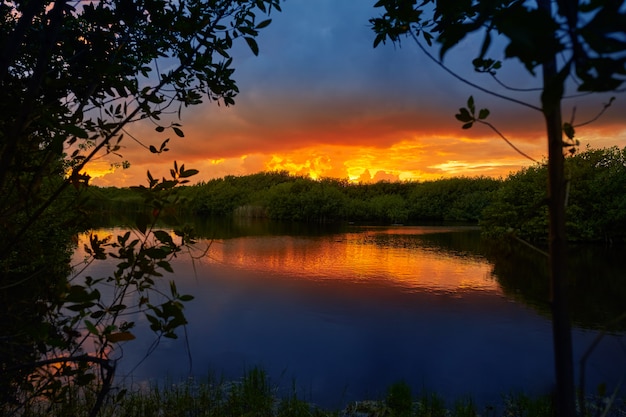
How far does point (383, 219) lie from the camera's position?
85.0m

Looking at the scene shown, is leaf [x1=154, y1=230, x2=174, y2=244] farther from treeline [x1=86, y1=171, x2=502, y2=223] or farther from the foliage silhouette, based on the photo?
treeline [x1=86, y1=171, x2=502, y2=223]

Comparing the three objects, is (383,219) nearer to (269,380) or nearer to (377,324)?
(377,324)

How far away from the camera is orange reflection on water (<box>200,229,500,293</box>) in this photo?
2284 cm

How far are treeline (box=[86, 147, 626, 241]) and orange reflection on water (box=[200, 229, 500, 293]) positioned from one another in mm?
4308

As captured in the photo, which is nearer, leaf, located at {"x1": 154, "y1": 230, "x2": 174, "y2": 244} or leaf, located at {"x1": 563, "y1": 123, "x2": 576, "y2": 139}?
leaf, located at {"x1": 563, "y1": 123, "x2": 576, "y2": 139}

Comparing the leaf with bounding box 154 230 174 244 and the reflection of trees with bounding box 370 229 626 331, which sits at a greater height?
the leaf with bounding box 154 230 174 244

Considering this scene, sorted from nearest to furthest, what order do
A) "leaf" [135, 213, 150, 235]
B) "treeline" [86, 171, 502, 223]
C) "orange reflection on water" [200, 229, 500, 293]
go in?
1. "leaf" [135, 213, 150, 235]
2. "orange reflection on water" [200, 229, 500, 293]
3. "treeline" [86, 171, 502, 223]

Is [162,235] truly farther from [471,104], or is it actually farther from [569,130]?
[569,130]

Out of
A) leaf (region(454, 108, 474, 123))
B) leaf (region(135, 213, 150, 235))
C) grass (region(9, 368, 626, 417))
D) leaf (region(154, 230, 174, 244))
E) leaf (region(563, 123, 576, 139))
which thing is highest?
leaf (region(454, 108, 474, 123))

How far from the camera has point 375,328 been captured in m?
15.2

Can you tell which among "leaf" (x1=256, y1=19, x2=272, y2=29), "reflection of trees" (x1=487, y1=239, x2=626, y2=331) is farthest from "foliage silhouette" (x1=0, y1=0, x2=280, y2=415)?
"reflection of trees" (x1=487, y1=239, x2=626, y2=331)

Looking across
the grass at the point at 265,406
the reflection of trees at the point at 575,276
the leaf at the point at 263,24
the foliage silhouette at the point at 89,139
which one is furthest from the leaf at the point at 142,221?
the reflection of trees at the point at 575,276

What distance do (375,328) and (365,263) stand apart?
1280cm

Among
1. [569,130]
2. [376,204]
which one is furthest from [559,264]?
[376,204]
